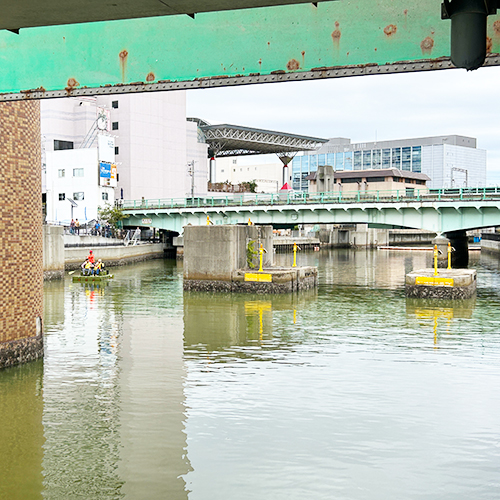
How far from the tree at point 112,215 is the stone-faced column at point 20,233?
52.1 m

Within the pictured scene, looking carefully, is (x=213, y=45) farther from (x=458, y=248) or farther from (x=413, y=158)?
(x=413, y=158)

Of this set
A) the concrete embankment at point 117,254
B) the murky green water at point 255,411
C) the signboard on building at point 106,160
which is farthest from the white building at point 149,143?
the murky green water at point 255,411

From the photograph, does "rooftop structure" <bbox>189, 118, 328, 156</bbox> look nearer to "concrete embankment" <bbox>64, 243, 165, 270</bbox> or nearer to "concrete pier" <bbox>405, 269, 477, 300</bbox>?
"concrete embankment" <bbox>64, 243, 165, 270</bbox>

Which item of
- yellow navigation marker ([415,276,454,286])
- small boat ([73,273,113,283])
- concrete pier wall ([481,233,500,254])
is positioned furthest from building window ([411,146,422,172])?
yellow navigation marker ([415,276,454,286])

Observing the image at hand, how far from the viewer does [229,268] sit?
3441cm

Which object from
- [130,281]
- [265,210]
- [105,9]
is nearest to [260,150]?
[265,210]

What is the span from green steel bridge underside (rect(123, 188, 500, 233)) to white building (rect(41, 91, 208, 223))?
10149mm

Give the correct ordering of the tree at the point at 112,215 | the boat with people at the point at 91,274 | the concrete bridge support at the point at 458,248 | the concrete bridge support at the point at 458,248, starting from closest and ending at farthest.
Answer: the boat with people at the point at 91,274
the concrete bridge support at the point at 458,248
the concrete bridge support at the point at 458,248
the tree at the point at 112,215

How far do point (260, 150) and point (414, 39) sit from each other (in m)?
112

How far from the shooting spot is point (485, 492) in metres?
9.52

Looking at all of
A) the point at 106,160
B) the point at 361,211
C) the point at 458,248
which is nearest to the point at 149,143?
the point at 106,160

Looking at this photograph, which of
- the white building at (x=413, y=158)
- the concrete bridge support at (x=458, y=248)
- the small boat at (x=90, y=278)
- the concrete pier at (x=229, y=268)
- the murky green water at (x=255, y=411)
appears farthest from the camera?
the white building at (x=413, y=158)

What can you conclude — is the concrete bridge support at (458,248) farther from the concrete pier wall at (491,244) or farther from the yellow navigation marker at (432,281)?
the concrete pier wall at (491,244)

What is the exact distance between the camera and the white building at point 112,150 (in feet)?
234
